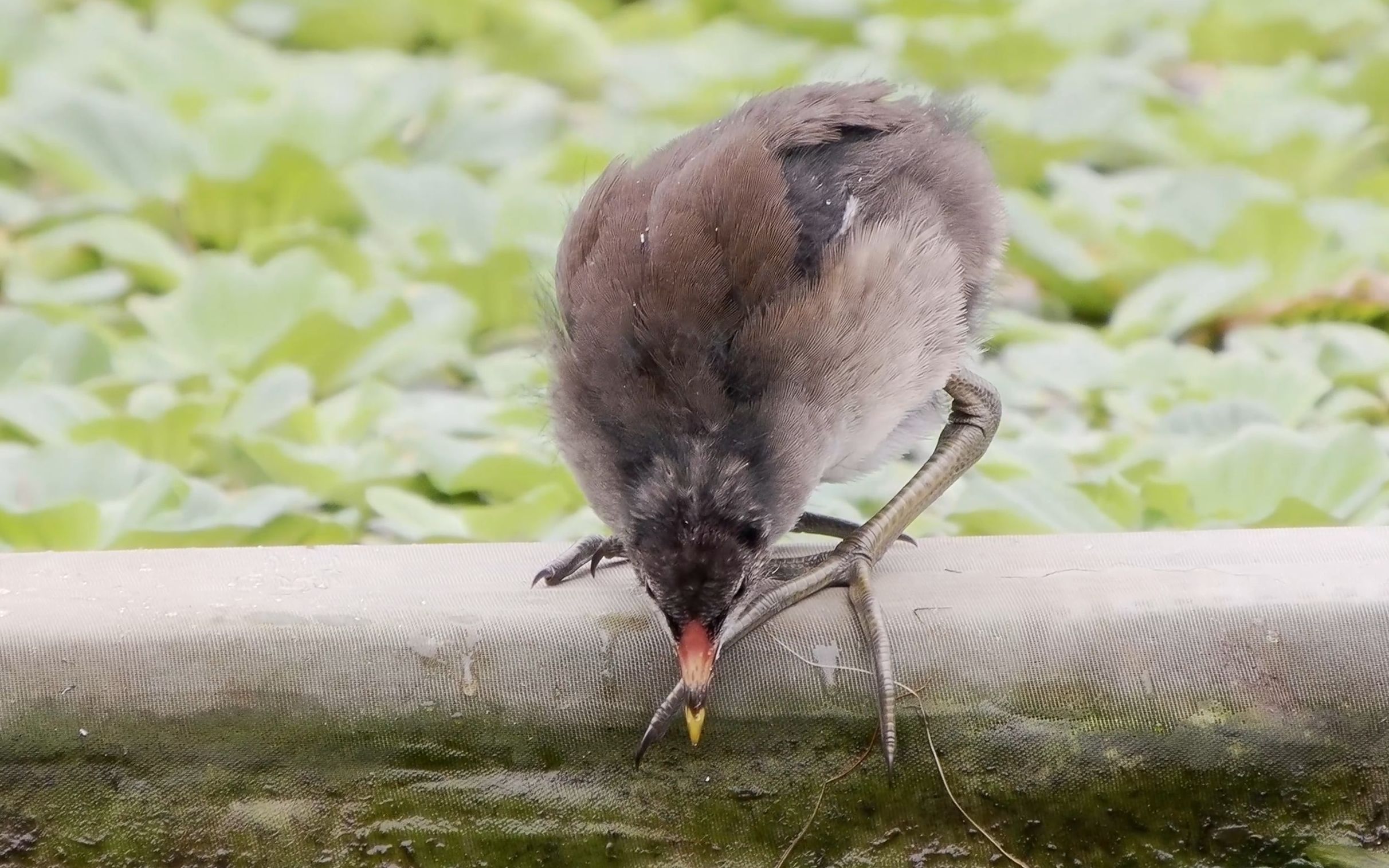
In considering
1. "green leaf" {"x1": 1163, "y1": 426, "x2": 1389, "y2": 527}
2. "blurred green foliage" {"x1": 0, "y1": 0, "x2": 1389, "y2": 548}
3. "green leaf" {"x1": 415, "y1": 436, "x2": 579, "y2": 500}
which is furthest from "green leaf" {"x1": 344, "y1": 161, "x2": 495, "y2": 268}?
"green leaf" {"x1": 1163, "y1": 426, "x2": 1389, "y2": 527}

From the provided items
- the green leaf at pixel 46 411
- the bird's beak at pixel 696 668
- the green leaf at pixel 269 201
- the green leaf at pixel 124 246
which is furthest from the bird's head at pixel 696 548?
the green leaf at pixel 269 201

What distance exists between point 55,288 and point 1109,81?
8.19 feet

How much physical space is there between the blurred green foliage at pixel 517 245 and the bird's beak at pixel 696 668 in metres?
0.78

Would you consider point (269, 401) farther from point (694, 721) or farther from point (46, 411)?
point (694, 721)

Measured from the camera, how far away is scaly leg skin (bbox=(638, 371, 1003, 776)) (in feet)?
6.44

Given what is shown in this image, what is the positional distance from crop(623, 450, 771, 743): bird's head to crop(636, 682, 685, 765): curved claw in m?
0.03

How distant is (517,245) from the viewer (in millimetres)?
3365

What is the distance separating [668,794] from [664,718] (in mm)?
99

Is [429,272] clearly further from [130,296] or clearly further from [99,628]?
[99,628]

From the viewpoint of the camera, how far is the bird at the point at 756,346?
1.98 meters

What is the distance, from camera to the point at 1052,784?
78.6 inches

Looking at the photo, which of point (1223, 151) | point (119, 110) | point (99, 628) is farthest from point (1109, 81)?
point (99, 628)

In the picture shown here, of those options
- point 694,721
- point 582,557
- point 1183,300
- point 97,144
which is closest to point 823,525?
point 582,557

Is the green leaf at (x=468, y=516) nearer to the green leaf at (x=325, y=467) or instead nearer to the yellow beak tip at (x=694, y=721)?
the green leaf at (x=325, y=467)
